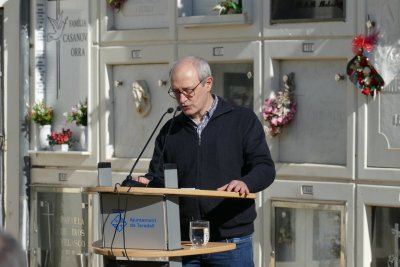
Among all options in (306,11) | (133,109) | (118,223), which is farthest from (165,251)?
(133,109)

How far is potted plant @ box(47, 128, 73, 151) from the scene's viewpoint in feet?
28.7

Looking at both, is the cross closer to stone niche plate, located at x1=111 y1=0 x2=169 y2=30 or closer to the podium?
stone niche plate, located at x1=111 y1=0 x2=169 y2=30

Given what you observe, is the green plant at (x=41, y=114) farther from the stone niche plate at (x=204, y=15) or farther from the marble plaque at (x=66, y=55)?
the stone niche plate at (x=204, y=15)

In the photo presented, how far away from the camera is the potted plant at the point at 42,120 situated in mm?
8828

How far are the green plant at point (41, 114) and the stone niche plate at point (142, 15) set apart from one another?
926 mm

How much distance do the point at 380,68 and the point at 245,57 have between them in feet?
3.71

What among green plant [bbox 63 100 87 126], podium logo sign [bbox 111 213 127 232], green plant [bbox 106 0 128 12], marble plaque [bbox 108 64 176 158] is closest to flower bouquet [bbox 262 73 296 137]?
marble plaque [bbox 108 64 176 158]

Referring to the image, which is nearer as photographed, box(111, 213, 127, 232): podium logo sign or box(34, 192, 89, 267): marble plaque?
box(111, 213, 127, 232): podium logo sign

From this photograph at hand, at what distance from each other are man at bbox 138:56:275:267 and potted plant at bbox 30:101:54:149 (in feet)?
13.2

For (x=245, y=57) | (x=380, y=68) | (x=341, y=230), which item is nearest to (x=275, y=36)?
(x=245, y=57)

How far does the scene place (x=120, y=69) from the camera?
848cm

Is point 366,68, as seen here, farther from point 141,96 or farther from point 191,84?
point 191,84

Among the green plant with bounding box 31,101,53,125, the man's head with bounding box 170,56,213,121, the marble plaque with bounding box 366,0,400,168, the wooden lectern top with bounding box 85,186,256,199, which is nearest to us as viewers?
the wooden lectern top with bounding box 85,186,256,199

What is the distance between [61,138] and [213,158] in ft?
13.3
